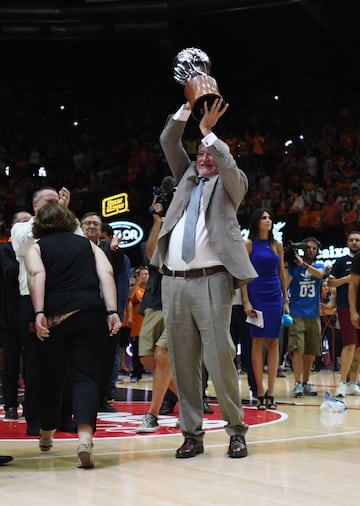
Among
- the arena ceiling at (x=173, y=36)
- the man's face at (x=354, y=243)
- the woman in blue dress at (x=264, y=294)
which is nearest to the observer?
the woman in blue dress at (x=264, y=294)

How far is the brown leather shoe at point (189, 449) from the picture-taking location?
4.62 meters

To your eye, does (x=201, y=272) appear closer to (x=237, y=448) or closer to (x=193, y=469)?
(x=237, y=448)

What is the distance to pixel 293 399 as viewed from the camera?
8.35 meters

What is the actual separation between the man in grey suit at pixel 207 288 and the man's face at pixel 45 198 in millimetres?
751

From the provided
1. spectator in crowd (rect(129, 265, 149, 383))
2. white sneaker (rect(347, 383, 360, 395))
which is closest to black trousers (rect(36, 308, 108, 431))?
white sneaker (rect(347, 383, 360, 395))

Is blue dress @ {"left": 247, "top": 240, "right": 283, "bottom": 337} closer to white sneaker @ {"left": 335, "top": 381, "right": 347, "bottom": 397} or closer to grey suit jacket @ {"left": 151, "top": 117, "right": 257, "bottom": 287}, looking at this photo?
white sneaker @ {"left": 335, "top": 381, "right": 347, "bottom": 397}

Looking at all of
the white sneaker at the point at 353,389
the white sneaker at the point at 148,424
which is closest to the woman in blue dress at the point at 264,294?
the white sneaker at the point at 353,389

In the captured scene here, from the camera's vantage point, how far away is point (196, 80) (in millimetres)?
4770

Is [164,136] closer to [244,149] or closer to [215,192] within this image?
[215,192]

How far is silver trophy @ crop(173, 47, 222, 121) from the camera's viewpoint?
474cm

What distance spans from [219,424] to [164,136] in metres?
2.28

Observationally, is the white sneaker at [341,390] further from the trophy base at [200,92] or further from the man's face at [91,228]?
the trophy base at [200,92]

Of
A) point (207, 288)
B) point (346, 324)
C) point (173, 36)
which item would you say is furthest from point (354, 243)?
point (173, 36)

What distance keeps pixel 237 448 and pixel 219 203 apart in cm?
134
